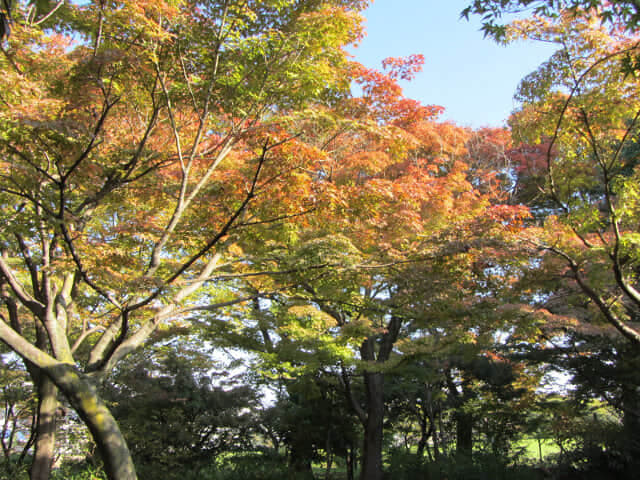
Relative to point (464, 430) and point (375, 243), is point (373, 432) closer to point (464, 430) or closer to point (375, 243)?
point (375, 243)

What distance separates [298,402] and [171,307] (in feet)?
26.9

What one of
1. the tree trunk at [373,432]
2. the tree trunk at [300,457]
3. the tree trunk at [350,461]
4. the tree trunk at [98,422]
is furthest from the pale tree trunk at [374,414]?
the tree trunk at [98,422]

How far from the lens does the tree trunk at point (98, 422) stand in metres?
4.35

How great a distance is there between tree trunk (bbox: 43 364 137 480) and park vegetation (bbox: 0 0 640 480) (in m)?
0.02

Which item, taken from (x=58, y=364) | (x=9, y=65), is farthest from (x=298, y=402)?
(x=9, y=65)

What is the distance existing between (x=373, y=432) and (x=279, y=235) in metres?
5.99

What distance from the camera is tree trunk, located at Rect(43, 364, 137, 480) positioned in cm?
435

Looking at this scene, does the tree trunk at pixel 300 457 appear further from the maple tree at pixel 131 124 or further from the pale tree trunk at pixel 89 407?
the pale tree trunk at pixel 89 407

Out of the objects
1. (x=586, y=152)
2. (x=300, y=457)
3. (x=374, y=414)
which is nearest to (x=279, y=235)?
(x=586, y=152)

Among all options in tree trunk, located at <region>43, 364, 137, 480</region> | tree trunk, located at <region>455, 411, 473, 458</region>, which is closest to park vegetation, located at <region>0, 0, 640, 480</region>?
tree trunk, located at <region>43, 364, 137, 480</region>

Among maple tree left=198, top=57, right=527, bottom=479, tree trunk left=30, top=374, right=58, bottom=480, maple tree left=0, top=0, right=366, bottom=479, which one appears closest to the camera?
maple tree left=0, top=0, right=366, bottom=479

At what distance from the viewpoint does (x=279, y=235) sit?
6246mm

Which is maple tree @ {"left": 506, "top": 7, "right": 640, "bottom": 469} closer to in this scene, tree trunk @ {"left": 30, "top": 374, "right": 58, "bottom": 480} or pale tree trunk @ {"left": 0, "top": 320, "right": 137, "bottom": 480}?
pale tree trunk @ {"left": 0, "top": 320, "right": 137, "bottom": 480}

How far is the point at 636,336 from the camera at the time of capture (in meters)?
5.57
